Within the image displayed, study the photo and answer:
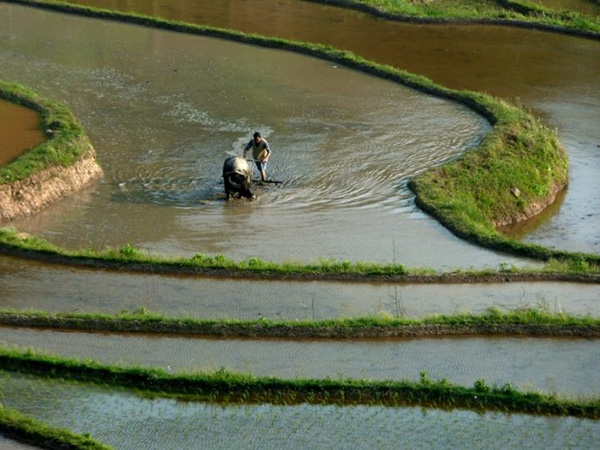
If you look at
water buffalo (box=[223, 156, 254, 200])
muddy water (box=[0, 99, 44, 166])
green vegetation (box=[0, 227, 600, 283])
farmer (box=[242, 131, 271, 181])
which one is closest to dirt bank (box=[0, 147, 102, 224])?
muddy water (box=[0, 99, 44, 166])

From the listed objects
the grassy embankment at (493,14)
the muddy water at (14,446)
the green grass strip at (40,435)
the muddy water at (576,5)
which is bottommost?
the muddy water at (14,446)

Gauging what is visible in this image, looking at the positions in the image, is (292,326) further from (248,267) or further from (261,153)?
(261,153)

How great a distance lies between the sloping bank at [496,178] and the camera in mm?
16016

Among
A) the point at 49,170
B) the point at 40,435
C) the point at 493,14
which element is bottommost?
the point at 40,435

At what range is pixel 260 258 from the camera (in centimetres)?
1449

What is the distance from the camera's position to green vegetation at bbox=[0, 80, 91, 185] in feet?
52.2

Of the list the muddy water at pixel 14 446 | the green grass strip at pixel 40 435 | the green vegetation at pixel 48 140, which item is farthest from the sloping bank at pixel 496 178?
the muddy water at pixel 14 446

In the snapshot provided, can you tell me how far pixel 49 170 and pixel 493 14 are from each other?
53.0 ft

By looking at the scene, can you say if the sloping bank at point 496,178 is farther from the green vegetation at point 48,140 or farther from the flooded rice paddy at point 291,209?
the green vegetation at point 48,140

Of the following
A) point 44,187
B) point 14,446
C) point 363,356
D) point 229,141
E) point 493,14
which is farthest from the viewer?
point 493,14

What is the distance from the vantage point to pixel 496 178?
60.6 ft

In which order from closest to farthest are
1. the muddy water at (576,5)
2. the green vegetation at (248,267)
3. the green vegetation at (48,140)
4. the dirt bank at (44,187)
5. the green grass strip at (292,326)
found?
the green grass strip at (292,326) < the green vegetation at (248,267) < the dirt bank at (44,187) < the green vegetation at (48,140) < the muddy water at (576,5)

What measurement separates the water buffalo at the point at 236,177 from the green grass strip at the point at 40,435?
699 cm

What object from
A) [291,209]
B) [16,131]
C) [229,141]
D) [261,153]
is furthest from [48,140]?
[291,209]
